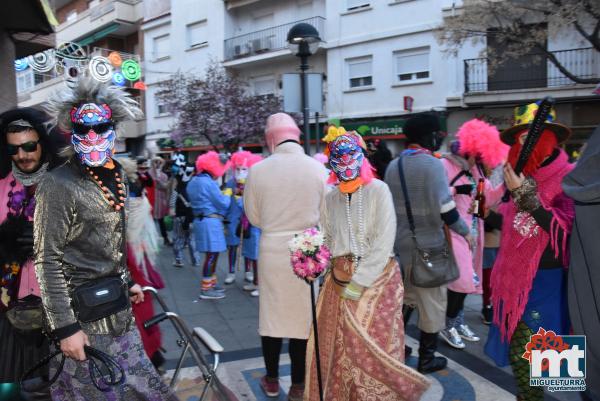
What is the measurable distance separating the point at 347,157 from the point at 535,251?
1.18 metres

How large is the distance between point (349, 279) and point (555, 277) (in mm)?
1143

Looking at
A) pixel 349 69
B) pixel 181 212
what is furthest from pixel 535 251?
pixel 349 69

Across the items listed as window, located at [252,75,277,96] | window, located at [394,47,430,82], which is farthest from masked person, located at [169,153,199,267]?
window, located at [252,75,277,96]

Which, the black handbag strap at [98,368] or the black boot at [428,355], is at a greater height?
the black handbag strap at [98,368]

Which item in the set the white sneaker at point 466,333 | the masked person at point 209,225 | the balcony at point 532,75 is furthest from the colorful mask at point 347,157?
the balcony at point 532,75

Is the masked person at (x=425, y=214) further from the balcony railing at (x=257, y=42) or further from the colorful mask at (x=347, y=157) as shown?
the balcony railing at (x=257, y=42)

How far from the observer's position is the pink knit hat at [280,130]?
3480mm

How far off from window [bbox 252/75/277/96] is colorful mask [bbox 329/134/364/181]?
1910 centimetres

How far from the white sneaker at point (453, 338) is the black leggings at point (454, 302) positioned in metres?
0.16

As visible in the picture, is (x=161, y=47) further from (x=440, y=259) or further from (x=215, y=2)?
(x=440, y=259)

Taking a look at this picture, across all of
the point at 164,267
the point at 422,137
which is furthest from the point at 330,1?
the point at 422,137

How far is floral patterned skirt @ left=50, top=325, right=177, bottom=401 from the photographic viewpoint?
6.52ft

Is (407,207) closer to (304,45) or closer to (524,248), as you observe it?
(524,248)

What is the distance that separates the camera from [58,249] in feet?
6.44
